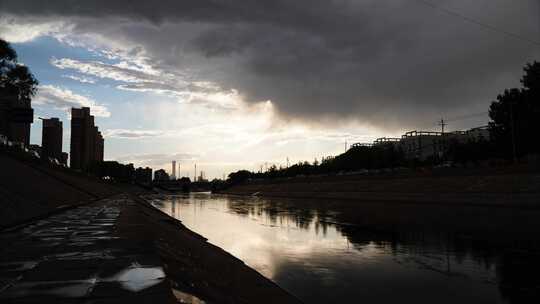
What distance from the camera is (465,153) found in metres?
84.4

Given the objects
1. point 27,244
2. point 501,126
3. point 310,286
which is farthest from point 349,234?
point 501,126

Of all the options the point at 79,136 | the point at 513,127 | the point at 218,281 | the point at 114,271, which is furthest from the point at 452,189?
the point at 79,136

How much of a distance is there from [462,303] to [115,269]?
337 inches

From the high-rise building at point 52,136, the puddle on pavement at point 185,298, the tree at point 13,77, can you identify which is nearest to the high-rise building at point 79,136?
the high-rise building at point 52,136

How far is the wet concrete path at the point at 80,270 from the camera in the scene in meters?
7.62

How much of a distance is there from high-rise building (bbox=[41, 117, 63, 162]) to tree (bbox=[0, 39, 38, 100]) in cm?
12821

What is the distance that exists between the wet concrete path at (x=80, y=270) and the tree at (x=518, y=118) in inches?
2827

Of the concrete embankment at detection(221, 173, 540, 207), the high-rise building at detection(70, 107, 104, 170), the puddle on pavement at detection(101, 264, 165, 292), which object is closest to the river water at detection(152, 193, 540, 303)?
the puddle on pavement at detection(101, 264, 165, 292)

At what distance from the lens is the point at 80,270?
990 cm

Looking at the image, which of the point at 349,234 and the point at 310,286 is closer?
the point at 310,286

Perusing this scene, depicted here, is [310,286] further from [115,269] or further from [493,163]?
[493,163]

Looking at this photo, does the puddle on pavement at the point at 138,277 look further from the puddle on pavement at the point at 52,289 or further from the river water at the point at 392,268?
the river water at the point at 392,268

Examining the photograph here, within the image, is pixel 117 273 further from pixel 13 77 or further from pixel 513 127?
pixel 513 127

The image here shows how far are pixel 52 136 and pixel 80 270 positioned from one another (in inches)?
7005
